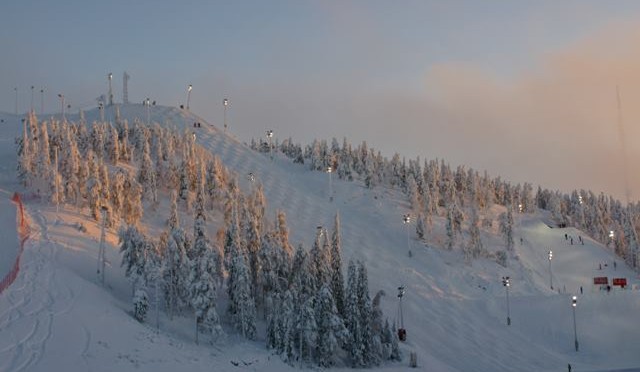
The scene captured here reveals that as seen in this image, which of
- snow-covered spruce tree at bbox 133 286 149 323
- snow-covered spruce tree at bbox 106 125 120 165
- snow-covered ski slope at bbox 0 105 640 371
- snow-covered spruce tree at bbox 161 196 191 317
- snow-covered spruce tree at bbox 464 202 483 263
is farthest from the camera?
snow-covered spruce tree at bbox 464 202 483 263

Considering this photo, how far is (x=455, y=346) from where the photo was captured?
68500mm

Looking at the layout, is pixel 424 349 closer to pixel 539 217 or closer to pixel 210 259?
pixel 210 259

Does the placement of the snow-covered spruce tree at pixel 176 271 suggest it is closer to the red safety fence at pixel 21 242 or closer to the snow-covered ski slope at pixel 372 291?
the snow-covered ski slope at pixel 372 291

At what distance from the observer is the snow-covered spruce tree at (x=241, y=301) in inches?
2186

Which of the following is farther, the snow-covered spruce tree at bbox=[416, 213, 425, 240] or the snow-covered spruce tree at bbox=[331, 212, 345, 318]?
the snow-covered spruce tree at bbox=[416, 213, 425, 240]

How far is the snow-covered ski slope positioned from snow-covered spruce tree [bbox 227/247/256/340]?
165 centimetres

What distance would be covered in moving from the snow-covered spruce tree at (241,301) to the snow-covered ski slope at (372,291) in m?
1.65

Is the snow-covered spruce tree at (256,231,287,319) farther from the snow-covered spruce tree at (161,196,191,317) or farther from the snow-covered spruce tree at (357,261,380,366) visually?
the snow-covered spruce tree at (161,196,191,317)

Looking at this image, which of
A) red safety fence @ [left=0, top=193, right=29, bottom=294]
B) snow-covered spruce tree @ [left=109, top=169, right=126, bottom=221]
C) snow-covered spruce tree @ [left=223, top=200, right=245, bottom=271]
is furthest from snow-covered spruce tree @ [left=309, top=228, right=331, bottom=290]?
snow-covered spruce tree @ [left=109, top=169, right=126, bottom=221]

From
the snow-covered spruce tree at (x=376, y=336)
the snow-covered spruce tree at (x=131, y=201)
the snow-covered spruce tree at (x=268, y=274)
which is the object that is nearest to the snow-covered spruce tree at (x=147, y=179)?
the snow-covered spruce tree at (x=131, y=201)

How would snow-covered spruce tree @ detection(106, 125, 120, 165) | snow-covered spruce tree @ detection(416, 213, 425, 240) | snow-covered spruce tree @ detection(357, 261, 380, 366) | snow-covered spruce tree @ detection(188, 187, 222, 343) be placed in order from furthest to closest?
snow-covered spruce tree @ detection(416, 213, 425, 240), snow-covered spruce tree @ detection(106, 125, 120, 165), snow-covered spruce tree @ detection(357, 261, 380, 366), snow-covered spruce tree @ detection(188, 187, 222, 343)

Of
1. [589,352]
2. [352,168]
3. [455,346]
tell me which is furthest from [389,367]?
[352,168]

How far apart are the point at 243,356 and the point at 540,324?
43.7 metres

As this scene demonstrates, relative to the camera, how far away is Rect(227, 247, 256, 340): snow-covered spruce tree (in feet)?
182
